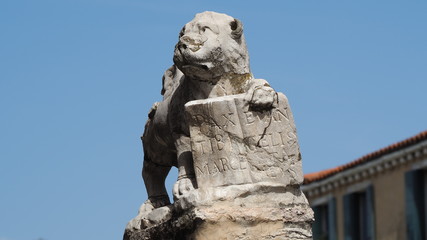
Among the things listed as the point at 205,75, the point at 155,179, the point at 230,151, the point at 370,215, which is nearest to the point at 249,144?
the point at 230,151

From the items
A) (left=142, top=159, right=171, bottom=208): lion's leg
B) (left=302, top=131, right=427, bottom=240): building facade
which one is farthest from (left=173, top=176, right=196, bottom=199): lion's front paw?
(left=302, top=131, right=427, bottom=240): building facade

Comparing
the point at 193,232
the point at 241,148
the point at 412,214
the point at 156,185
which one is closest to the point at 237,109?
the point at 241,148

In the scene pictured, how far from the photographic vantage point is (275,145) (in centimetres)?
1025

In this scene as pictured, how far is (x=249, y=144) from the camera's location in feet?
33.7

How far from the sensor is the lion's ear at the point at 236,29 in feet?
34.6

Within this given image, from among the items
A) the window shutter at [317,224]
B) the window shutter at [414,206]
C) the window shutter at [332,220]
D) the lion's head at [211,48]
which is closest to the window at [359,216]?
the window shutter at [332,220]

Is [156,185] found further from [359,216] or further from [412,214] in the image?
[359,216]

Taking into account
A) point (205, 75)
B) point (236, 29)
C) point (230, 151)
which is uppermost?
point (236, 29)

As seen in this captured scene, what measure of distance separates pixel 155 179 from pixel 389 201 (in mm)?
19641

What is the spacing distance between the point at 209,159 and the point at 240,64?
0.74 m

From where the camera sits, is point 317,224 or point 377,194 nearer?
point 377,194

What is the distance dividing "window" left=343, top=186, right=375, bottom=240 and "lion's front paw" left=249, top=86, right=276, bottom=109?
825 inches

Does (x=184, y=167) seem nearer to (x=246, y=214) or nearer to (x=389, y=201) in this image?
(x=246, y=214)

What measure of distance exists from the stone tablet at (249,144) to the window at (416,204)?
19.1 meters
